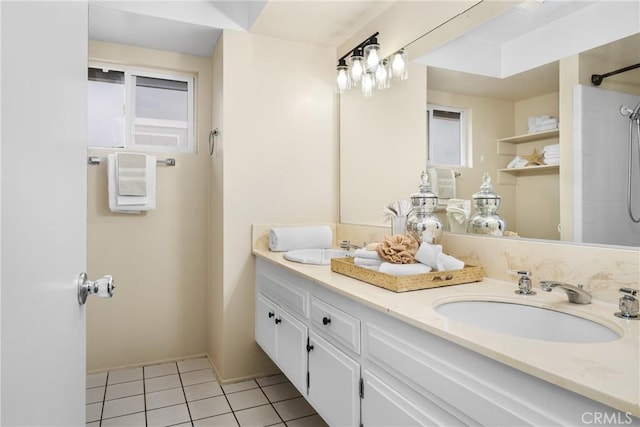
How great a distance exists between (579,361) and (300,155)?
2121 millimetres

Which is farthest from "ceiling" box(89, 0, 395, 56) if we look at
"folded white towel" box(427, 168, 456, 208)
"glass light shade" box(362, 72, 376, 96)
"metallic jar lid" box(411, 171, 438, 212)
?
"metallic jar lid" box(411, 171, 438, 212)

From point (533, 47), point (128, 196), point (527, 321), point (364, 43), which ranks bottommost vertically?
point (527, 321)

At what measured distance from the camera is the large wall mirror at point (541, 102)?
1151 mm

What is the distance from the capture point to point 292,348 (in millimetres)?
1876

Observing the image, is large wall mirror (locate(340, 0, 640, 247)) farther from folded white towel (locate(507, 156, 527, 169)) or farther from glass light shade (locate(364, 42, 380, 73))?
glass light shade (locate(364, 42, 380, 73))

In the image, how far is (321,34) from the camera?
2.50m

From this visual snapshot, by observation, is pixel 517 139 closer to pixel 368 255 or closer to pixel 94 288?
pixel 368 255

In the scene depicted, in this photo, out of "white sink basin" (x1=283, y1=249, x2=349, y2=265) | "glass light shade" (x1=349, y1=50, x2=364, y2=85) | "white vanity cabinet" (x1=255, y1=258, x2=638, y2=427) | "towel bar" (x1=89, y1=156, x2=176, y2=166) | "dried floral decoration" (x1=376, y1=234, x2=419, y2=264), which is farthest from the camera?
"towel bar" (x1=89, y1=156, x2=176, y2=166)

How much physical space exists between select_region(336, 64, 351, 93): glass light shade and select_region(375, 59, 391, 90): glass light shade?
299 mm

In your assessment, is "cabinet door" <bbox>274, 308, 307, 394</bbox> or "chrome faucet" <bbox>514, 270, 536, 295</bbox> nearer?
"chrome faucet" <bbox>514, 270, 536, 295</bbox>

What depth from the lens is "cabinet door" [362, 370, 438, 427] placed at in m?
1.04

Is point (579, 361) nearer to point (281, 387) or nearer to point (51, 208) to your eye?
point (51, 208)

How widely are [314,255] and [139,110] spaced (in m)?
1.71

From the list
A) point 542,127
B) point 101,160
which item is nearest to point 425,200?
point 542,127
